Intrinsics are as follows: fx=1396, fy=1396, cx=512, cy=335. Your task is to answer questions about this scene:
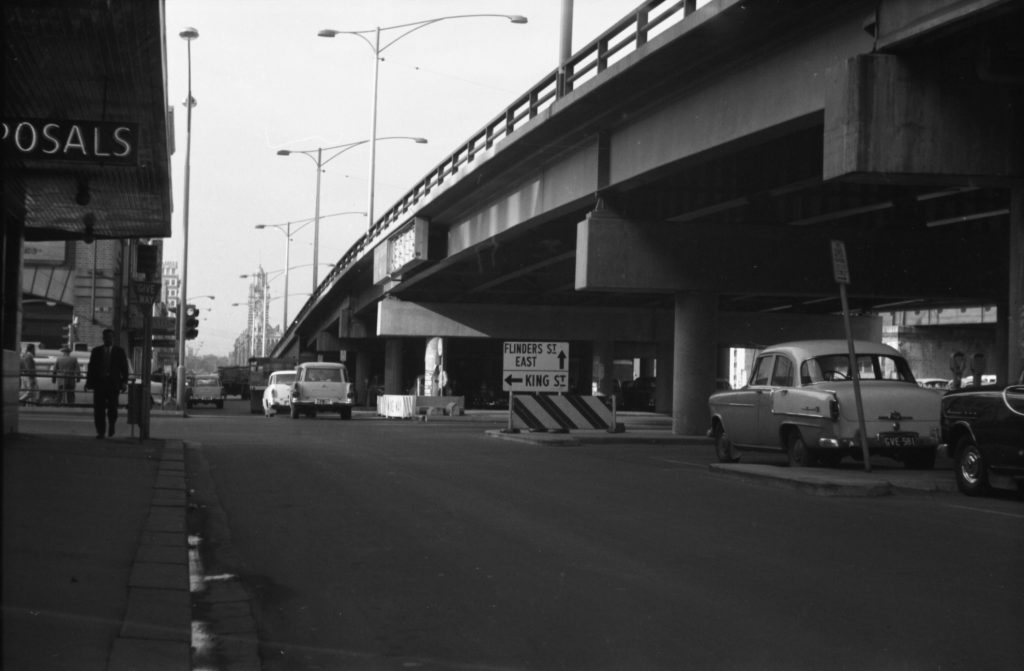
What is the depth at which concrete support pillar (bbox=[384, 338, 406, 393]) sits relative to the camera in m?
66.9

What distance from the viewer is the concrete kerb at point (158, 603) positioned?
5641mm

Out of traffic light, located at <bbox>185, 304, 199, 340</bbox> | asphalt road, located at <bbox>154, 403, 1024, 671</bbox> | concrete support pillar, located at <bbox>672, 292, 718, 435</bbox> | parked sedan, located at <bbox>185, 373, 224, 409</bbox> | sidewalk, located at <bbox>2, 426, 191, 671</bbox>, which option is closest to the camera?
sidewalk, located at <bbox>2, 426, 191, 671</bbox>

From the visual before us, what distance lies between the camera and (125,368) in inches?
810

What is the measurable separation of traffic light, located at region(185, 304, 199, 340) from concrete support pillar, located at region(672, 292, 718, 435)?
17743 mm

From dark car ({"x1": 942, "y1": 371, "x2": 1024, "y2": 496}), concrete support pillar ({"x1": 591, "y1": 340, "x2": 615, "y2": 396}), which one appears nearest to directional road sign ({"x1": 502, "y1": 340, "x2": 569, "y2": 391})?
dark car ({"x1": 942, "y1": 371, "x2": 1024, "y2": 496})

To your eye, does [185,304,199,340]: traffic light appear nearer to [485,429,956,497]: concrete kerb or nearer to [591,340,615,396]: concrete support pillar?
[591,340,615,396]: concrete support pillar

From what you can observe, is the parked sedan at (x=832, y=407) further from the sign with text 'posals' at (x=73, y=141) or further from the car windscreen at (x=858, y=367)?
the sign with text 'posals' at (x=73, y=141)

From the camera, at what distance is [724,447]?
66.5ft

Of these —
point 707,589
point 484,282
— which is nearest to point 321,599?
point 707,589

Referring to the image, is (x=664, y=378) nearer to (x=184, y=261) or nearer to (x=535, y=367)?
(x=184, y=261)

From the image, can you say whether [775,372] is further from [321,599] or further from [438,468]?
[321,599]

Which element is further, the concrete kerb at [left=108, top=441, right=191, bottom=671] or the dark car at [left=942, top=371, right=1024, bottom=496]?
the dark car at [left=942, top=371, right=1024, bottom=496]

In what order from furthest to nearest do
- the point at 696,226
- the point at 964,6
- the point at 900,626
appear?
the point at 696,226, the point at 964,6, the point at 900,626

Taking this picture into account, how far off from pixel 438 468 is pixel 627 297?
128 feet
